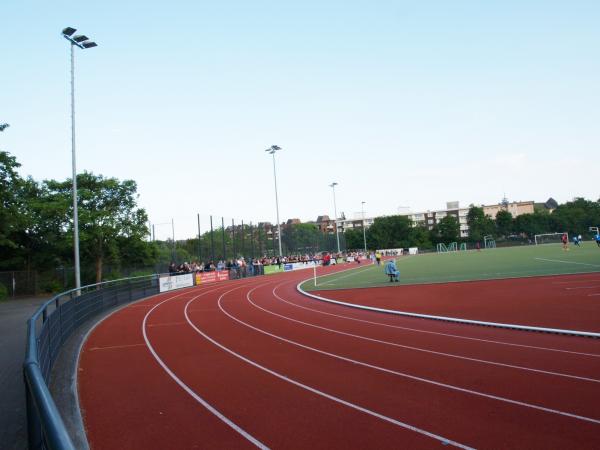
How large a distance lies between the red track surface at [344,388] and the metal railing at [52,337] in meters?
0.89

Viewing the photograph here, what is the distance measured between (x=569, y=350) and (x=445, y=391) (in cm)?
372

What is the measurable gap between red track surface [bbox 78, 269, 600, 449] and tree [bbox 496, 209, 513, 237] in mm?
122847

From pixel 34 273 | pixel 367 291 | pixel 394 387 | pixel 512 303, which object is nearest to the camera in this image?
pixel 394 387

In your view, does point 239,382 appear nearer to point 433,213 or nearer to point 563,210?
point 563,210

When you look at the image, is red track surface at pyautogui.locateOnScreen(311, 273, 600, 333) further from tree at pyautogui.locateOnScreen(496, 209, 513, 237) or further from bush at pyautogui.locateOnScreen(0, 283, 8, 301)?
tree at pyautogui.locateOnScreen(496, 209, 513, 237)

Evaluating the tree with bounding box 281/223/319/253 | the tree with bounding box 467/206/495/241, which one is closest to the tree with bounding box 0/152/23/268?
the tree with bounding box 281/223/319/253

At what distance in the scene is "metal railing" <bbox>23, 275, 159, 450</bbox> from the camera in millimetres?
2148

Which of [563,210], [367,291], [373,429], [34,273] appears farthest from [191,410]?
[563,210]

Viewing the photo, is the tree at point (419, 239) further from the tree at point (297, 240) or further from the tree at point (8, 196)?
the tree at point (8, 196)

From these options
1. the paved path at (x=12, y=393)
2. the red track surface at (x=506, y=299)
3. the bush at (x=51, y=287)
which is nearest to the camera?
the paved path at (x=12, y=393)

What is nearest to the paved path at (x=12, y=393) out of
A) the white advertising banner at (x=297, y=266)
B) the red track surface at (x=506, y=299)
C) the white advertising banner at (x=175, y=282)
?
the red track surface at (x=506, y=299)

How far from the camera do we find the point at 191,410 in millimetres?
6340

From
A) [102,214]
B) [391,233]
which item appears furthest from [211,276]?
[391,233]

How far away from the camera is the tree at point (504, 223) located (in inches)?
4830
